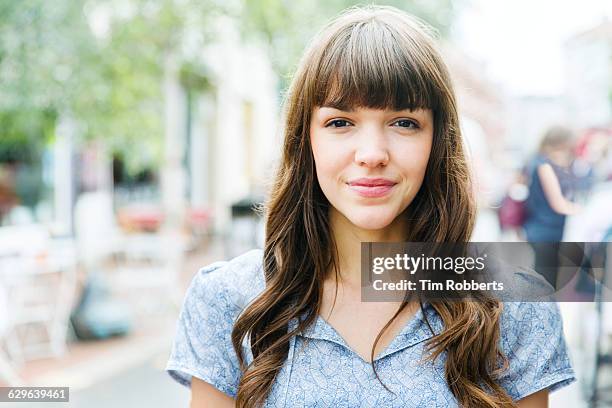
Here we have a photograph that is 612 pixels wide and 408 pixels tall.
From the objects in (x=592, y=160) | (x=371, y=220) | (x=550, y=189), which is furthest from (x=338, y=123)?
(x=592, y=160)

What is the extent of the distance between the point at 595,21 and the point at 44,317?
343 centimetres

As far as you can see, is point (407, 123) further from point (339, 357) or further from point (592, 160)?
point (592, 160)

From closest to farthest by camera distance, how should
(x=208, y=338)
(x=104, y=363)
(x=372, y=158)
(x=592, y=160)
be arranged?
(x=372, y=158) < (x=208, y=338) < (x=592, y=160) < (x=104, y=363)

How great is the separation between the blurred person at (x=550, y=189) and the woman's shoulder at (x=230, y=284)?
0.61 meters

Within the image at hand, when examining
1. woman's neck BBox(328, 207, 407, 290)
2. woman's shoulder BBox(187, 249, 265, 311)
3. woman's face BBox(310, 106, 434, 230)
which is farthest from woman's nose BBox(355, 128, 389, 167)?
woman's shoulder BBox(187, 249, 265, 311)

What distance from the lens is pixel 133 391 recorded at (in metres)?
3.40

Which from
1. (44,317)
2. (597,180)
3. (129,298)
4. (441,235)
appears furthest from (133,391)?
(441,235)

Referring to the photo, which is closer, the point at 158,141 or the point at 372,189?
the point at 372,189

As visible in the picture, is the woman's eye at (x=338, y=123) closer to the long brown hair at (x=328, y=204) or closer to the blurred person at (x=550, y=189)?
the long brown hair at (x=328, y=204)

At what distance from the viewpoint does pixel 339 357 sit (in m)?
1.02

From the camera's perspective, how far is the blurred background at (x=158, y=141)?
1.81 m

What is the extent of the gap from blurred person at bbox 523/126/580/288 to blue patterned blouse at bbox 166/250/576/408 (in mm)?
384

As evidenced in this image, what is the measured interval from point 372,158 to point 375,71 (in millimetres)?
118

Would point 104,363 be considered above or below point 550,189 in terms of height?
below
